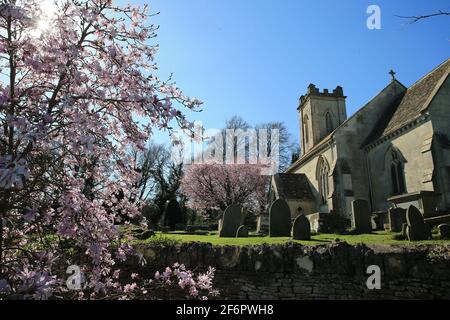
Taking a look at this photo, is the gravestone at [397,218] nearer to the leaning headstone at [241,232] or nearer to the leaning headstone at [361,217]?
the leaning headstone at [361,217]

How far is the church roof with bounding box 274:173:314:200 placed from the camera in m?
25.8

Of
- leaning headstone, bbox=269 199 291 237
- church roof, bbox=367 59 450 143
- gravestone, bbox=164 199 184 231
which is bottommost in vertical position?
leaning headstone, bbox=269 199 291 237

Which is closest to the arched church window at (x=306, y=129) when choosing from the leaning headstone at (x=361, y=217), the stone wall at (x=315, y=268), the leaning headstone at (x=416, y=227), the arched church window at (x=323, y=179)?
the arched church window at (x=323, y=179)

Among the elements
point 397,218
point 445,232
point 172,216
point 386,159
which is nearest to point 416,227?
point 445,232

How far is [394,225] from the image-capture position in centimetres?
1259

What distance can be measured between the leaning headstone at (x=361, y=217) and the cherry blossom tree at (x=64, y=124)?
1088 centimetres

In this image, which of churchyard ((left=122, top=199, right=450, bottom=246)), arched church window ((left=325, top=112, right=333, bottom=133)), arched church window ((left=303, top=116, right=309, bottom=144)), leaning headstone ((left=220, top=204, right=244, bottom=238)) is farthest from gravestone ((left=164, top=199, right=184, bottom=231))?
arched church window ((left=325, top=112, right=333, bottom=133))

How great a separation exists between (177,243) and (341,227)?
8250 mm

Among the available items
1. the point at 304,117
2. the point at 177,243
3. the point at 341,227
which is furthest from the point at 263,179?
the point at 177,243

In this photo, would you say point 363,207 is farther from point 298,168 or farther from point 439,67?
point 298,168

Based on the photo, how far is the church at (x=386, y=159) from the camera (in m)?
16.3

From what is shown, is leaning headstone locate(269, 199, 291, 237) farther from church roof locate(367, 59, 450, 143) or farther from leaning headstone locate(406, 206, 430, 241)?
church roof locate(367, 59, 450, 143)

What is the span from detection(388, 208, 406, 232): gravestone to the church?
635 millimetres

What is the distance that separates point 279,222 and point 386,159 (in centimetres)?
1044
